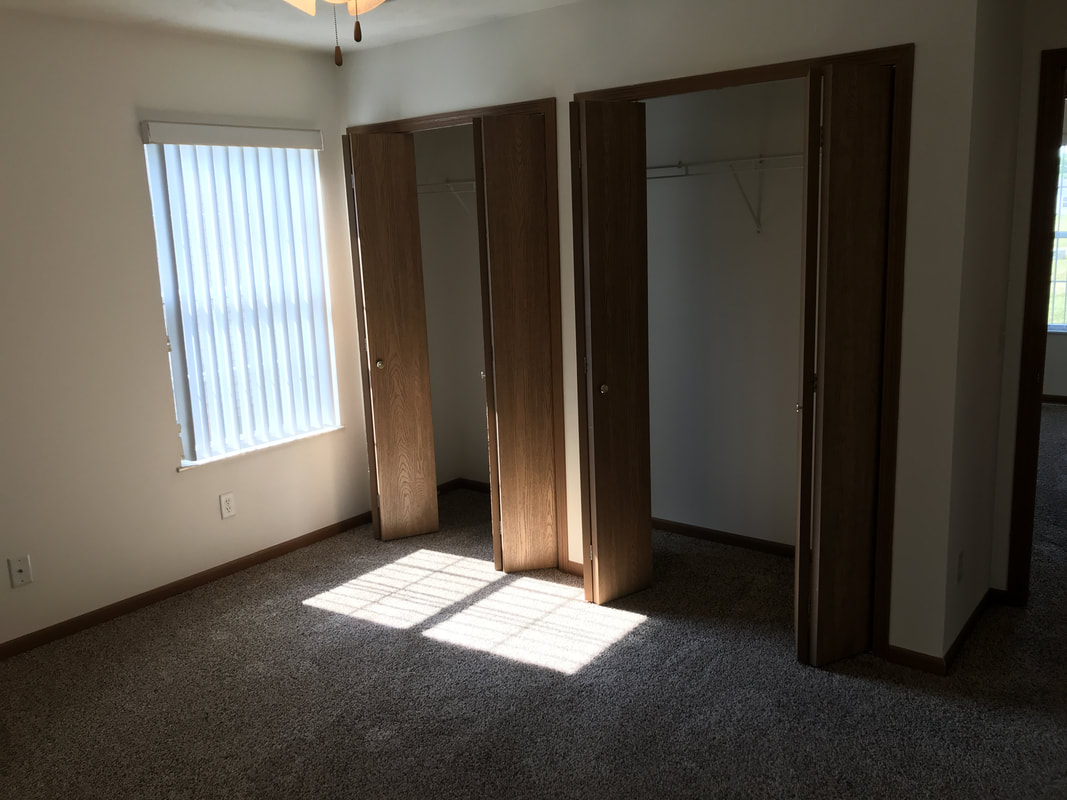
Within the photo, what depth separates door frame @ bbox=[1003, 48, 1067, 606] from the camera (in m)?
2.99

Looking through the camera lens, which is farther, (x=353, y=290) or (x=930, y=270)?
(x=353, y=290)

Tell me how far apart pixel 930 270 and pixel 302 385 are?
291cm

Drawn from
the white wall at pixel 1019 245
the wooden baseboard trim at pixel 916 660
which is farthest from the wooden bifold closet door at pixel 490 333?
the white wall at pixel 1019 245

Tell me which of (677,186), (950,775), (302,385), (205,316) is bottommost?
(950,775)

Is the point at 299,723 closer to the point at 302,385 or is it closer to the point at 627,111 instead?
the point at 302,385

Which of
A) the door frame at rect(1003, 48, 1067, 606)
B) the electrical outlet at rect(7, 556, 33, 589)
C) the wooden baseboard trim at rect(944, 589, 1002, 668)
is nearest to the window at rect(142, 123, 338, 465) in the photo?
the electrical outlet at rect(7, 556, 33, 589)

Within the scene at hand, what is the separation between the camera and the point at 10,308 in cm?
308

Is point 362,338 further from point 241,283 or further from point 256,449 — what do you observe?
point 256,449

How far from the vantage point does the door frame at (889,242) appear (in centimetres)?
262

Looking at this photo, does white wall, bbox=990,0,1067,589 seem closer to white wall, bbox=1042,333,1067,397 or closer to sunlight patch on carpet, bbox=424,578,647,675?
sunlight patch on carpet, bbox=424,578,647,675

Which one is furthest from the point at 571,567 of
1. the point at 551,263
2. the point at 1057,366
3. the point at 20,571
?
the point at 1057,366

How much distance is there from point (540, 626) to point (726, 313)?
1.69 metres

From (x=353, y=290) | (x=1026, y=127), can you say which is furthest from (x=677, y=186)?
(x=353, y=290)

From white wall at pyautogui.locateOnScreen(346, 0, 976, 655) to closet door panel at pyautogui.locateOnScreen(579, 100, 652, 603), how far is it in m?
0.31
